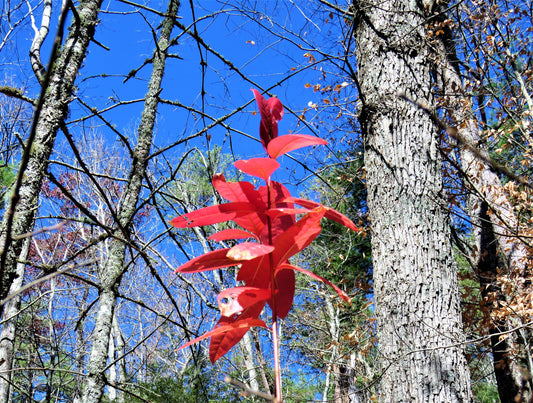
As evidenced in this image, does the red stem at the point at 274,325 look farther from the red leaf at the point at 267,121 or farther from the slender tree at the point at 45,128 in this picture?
the slender tree at the point at 45,128

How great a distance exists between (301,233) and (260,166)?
3.1 inches

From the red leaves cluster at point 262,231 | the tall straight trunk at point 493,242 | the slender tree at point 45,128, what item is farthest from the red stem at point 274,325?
the tall straight trunk at point 493,242

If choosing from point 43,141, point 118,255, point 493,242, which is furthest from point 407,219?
point 493,242

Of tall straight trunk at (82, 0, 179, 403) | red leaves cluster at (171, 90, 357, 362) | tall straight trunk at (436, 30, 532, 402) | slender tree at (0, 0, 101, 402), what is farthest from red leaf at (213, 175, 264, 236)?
tall straight trunk at (436, 30, 532, 402)

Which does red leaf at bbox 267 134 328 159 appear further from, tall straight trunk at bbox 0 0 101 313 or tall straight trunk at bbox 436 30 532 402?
tall straight trunk at bbox 436 30 532 402

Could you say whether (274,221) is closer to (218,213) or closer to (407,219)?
(218,213)

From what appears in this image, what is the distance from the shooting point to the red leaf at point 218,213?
1.43 feet

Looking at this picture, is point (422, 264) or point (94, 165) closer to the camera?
point (422, 264)

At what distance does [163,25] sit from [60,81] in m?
1.29

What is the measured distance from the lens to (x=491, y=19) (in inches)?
183

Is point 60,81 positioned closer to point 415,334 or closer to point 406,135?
point 406,135

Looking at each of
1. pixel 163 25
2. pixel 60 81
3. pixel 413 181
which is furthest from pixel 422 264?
pixel 163 25

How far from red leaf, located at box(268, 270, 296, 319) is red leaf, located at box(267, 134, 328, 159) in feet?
0.43

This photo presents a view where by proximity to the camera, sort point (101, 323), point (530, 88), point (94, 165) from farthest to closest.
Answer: point (94, 165), point (530, 88), point (101, 323)
